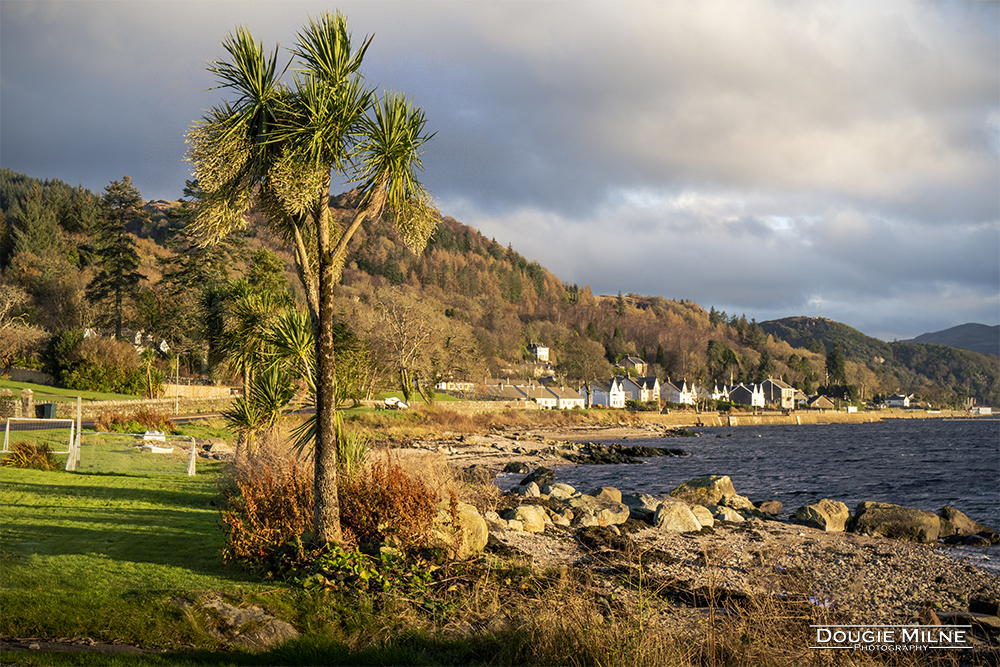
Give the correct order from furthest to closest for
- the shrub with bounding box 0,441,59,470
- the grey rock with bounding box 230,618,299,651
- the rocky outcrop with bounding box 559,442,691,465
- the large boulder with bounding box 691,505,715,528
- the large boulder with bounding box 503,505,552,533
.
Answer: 1. the rocky outcrop with bounding box 559,442,691,465
2. the large boulder with bounding box 691,505,715,528
3. the shrub with bounding box 0,441,59,470
4. the large boulder with bounding box 503,505,552,533
5. the grey rock with bounding box 230,618,299,651

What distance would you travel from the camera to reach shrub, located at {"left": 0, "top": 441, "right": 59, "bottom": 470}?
1791 centimetres

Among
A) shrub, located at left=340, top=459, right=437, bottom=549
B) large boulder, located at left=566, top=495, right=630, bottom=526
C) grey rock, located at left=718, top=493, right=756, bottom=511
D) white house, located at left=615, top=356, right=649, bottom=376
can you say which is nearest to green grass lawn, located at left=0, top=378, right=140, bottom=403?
large boulder, located at left=566, top=495, right=630, bottom=526

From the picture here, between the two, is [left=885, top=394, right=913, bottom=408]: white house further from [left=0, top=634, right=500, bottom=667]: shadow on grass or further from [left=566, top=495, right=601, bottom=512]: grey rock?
[left=0, top=634, right=500, bottom=667]: shadow on grass

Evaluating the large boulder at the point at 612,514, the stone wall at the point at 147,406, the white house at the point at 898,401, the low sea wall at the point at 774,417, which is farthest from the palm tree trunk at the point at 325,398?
the white house at the point at 898,401

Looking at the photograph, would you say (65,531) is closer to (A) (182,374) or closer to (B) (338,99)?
(B) (338,99)

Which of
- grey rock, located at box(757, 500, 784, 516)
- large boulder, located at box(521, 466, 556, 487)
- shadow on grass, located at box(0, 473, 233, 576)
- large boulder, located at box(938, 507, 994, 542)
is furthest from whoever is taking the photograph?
large boulder, located at box(521, 466, 556, 487)

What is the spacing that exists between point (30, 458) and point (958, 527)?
27.4 meters

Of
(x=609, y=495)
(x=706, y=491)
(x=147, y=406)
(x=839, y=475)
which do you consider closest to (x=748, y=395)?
(x=839, y=475)

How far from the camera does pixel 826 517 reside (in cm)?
2052

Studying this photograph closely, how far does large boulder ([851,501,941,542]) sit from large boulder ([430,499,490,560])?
14.5 metres

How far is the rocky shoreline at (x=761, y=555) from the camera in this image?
11094 mm

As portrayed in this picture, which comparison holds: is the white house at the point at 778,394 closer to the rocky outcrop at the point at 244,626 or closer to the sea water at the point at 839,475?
the sea water at the point at 839,475

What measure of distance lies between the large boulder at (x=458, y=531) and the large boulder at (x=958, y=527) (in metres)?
15.9

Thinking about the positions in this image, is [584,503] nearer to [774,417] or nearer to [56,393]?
[56,393]
